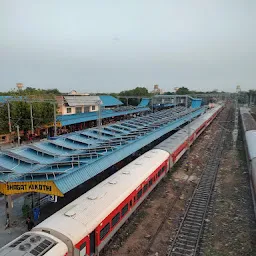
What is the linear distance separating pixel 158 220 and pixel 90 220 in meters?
6.74

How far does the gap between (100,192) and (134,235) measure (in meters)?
3.30

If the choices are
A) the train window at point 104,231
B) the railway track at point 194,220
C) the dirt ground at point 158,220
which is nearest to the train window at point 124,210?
the dirt ground at point 158,220

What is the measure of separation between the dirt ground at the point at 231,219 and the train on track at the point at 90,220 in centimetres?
477

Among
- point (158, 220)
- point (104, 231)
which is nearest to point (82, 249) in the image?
point (104, 231)

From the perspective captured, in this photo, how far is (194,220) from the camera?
655 inches

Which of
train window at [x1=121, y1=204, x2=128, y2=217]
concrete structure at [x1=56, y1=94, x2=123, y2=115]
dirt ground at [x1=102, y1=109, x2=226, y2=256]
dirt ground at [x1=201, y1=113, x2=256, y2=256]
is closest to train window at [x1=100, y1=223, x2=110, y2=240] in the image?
dirt ground at [x1=102, y1=109, x2=226, y2=256]

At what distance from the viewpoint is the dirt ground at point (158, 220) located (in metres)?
13.6

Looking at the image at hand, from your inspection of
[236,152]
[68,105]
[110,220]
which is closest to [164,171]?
[110,220]

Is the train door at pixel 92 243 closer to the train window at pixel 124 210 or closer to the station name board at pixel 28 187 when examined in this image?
the train window at pixel 124 210

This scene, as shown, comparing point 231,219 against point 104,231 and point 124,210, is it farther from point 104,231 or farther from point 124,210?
point 104,231

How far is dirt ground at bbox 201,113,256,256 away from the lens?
45.4 feet

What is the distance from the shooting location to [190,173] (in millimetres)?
26422

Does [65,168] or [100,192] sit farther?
[65,168]

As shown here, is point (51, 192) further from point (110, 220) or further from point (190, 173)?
point (190, 173)
